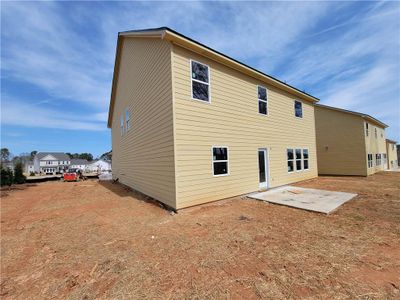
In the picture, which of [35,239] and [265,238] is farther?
[35,239]

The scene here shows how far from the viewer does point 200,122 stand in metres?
7.82

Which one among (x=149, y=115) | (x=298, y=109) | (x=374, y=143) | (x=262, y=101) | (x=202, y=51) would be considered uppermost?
(x=202, y=51)

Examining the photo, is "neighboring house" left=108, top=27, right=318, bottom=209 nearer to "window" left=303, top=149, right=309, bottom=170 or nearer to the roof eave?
the roof eave

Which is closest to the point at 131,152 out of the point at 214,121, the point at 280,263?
the point at 214,121

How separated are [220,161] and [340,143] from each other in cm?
1544

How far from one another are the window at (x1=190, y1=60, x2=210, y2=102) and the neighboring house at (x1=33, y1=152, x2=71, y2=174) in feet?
260

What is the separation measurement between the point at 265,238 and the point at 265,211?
7.75 feet

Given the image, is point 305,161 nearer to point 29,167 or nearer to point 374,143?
point 374,143

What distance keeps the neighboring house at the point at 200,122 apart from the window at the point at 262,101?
54 mm

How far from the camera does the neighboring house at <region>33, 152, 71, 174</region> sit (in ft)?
233

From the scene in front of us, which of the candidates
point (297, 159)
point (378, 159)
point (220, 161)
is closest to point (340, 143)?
point (378, 159)

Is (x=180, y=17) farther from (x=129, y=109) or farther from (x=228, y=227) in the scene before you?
(x=228, y=227)

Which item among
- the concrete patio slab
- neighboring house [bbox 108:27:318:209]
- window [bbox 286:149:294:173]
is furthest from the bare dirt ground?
window [bbox 286:149:294:173]

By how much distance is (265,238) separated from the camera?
457 cm
